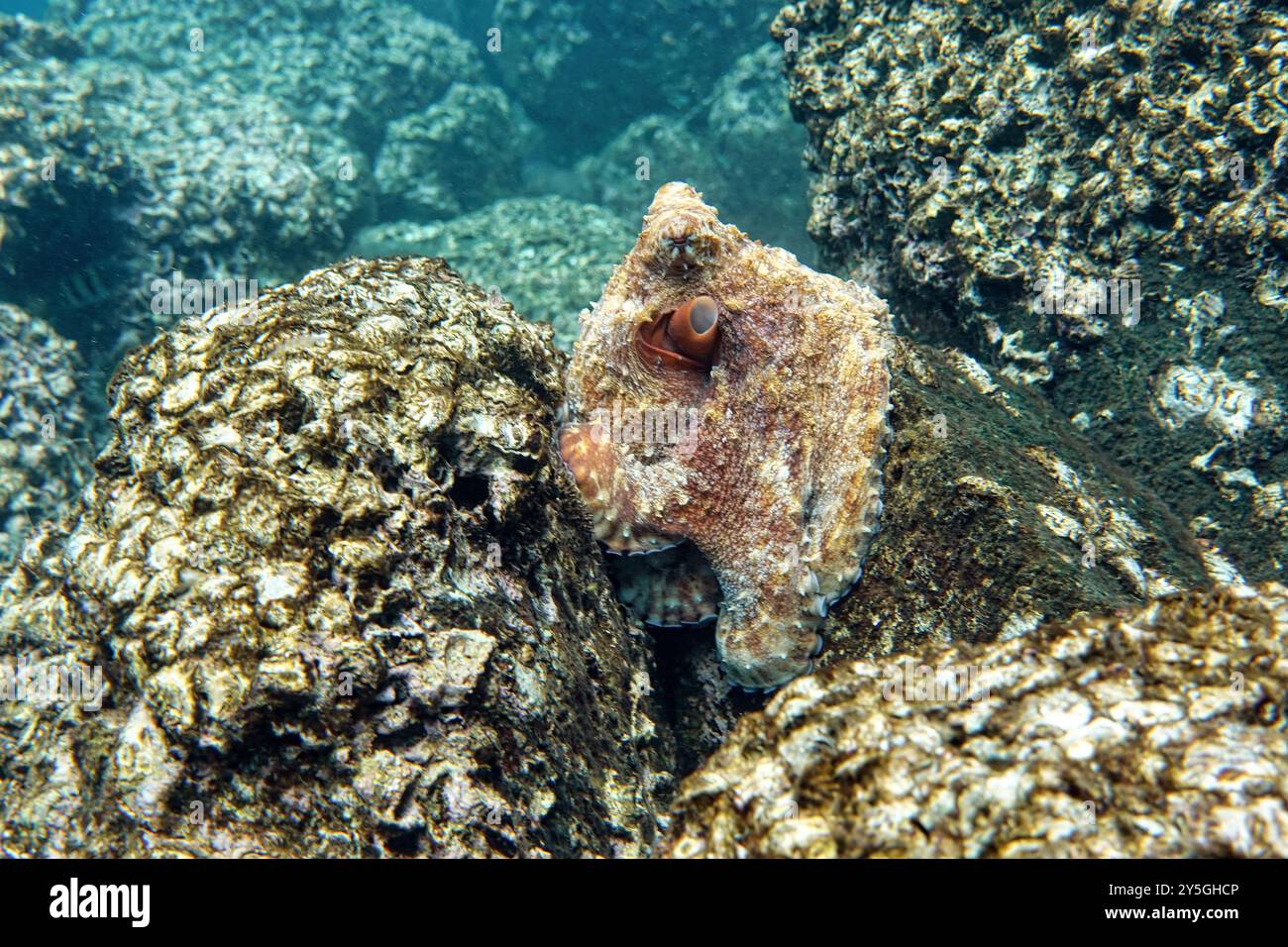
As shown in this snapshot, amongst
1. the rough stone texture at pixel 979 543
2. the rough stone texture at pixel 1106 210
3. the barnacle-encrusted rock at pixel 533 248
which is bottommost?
the rough stone texture at pixel 979 543

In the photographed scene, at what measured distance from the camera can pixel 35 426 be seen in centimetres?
742

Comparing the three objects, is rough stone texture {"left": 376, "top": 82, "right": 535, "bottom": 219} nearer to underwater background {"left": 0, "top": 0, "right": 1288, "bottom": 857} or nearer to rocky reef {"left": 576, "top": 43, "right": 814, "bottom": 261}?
rocky reef {"left": 576, "top": 43, "right": 814, "bottom": 261}

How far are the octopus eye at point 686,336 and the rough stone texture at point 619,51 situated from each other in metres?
11.8

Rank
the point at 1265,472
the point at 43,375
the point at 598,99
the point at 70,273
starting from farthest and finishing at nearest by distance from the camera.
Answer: the point at 598,99, the point at 70,273, the point at 43,375, the point at 1265,472

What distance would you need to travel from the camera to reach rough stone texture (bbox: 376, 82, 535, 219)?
44.8 feet

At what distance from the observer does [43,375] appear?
7730 millimetres

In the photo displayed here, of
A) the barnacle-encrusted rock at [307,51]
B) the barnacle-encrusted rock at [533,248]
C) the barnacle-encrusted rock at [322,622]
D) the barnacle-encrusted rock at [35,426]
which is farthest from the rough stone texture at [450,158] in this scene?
the barnacle-encrusted rock at [322,622]

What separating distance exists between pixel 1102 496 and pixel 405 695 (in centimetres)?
321

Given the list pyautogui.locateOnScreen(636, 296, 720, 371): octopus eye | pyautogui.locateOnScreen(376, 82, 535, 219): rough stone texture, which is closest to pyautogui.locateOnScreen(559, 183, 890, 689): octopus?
pyautogui.locateOnScreen(636, 296, 720, 371): octopus eye

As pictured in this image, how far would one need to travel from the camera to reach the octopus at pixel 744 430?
3.00 meters

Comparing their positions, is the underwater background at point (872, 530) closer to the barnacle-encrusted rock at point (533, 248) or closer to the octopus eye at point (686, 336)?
the octopus eye at point (686, 336)

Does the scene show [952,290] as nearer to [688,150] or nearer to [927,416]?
[927,416]

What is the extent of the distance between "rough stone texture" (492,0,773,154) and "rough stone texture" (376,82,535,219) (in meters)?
1.27
